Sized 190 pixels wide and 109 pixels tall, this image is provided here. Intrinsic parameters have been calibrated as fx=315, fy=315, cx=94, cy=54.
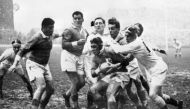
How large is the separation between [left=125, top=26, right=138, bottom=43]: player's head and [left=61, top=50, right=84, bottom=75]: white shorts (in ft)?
5.76

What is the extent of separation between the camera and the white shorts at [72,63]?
7297 mm

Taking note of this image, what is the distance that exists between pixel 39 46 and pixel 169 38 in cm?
5624

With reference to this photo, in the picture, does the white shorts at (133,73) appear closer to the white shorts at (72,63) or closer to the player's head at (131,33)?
the player's head at (131,33)

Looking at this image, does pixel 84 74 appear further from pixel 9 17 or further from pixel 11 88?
pixel 9 17

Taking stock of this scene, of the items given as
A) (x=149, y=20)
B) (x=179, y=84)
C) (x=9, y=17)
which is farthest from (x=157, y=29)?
(x=179, y=84)

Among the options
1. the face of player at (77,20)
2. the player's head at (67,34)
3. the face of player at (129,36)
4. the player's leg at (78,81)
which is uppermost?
the face of player at (77,20)

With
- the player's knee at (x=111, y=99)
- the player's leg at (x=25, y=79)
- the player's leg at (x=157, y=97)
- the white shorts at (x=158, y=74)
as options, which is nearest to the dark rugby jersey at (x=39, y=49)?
the player's knee at (x=111, y=99)

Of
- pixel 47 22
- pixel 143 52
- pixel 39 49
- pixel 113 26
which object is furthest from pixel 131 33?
pixel 39 49

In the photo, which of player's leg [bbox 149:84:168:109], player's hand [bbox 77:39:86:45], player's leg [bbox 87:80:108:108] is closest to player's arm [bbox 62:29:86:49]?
player's hand [bbox 77:39:86:45]

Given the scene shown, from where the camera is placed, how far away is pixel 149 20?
255 ft

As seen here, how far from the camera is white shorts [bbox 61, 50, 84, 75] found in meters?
7.30

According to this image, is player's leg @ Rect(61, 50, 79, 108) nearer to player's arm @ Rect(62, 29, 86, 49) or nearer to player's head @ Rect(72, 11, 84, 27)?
player's arm @ Rect(62, 29, 86, 49)

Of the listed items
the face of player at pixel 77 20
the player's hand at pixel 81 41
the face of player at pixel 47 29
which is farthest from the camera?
the face of player at pixel 77 20

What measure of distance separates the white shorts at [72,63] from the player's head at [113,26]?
125 centimetres
